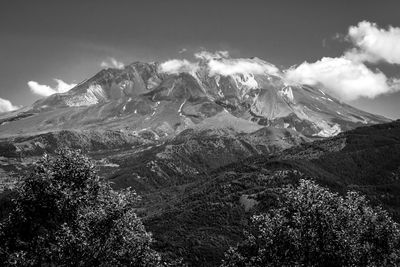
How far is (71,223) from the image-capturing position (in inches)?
2306

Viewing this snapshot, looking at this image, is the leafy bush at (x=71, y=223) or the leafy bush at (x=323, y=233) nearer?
the leafy bush at (x=71, y=223)

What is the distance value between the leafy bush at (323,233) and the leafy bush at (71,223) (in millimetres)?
14090

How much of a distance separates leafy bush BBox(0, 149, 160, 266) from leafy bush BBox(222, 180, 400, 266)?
1409 centimetres

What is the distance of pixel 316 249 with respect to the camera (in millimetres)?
54438

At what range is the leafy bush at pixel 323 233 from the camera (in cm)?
5397

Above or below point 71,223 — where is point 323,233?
above

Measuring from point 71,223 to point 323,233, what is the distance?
29.4 metres

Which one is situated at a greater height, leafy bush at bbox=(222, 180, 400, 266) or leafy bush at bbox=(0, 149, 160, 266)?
→ leafy bush at bbox=(222, 180, 400, 266)

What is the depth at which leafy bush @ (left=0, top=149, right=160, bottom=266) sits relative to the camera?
53.8 meters

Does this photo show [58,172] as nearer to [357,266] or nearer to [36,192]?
[36,192]

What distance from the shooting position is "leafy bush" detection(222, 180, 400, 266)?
177 ft

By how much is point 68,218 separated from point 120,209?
933 centimetres

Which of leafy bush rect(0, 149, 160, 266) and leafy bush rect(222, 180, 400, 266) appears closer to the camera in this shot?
leafy bush rect(0, 149, 160, 266)

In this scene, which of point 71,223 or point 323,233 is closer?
point 323,233
